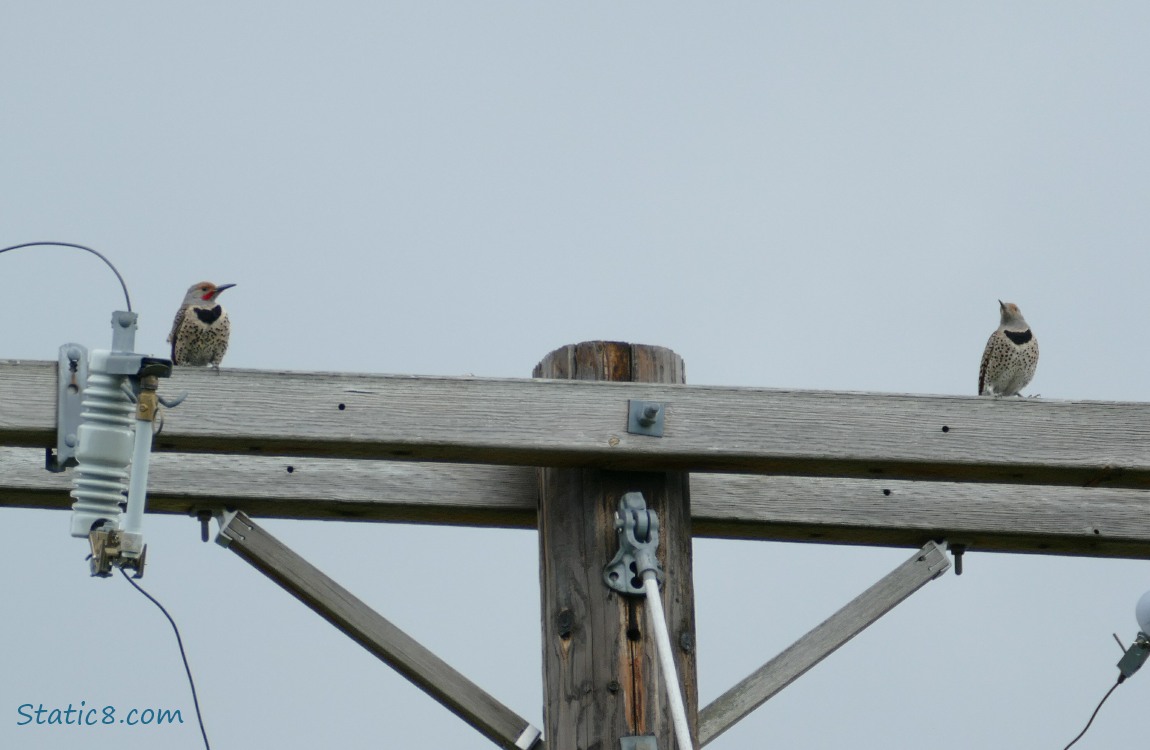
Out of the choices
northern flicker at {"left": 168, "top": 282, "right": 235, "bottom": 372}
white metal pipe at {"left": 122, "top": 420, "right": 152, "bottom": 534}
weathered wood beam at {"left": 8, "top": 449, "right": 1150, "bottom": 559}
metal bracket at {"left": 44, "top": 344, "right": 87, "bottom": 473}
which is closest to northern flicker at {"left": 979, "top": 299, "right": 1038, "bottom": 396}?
weathered wood beam at {"left": 8, "top": 449, "right": 1150, "bottom": 559}

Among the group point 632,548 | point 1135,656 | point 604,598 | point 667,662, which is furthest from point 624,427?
point 1135,656

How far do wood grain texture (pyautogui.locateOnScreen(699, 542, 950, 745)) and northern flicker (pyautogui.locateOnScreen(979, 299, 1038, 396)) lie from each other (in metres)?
3.04

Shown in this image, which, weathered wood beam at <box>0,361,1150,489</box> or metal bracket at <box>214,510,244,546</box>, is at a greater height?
weathered wood beam at <box>0,361,1150,489</box>

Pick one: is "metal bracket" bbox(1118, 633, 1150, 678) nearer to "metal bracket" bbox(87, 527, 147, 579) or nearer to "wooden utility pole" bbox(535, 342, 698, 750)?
"wooden utility pole" bbox(535, 342, 698, 750)

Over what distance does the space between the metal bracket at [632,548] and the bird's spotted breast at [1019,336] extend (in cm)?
401

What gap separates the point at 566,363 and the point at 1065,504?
148 cm

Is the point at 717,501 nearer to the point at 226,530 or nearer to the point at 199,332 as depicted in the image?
the point at 226,530

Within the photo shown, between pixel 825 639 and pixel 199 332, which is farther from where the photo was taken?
pixel 199 332

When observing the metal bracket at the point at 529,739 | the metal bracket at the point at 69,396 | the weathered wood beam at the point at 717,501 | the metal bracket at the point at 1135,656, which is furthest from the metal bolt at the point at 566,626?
the metal bracket at the point at 1135,656

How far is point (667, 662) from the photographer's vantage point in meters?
3.52

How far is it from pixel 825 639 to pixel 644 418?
969 millimetres

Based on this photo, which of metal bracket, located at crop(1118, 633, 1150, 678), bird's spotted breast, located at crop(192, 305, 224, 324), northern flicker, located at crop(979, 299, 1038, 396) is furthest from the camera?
northern flicker, located at crop(979, 299, 1038, 396)

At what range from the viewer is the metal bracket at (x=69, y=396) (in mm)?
3545

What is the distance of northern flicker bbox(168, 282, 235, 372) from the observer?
22.1 ft
